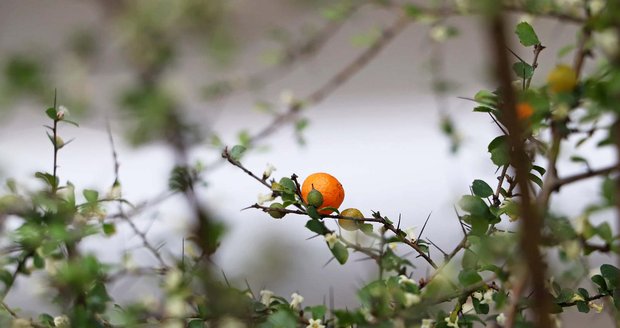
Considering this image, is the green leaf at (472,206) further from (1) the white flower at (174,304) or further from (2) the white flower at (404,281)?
(1) the white flower at (174,304)

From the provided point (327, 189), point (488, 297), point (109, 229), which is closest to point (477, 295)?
point (488, 297)

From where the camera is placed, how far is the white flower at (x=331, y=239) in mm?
445

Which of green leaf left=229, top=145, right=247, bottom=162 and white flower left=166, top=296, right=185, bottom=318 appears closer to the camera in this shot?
white flower left=166, top=296, right=185, bottom=318

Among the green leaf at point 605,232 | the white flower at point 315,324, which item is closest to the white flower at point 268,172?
the white flower at point 315,324

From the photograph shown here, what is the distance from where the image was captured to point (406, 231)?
481 millimetres

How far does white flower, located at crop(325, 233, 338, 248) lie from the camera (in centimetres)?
45

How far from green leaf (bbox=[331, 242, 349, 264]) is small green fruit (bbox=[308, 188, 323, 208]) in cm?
3

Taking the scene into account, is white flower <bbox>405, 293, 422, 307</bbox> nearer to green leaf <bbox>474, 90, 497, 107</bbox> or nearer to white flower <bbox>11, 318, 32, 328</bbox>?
green leaf <bbox>474, 90, 497, 107</bbox>

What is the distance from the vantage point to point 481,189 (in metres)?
0.48

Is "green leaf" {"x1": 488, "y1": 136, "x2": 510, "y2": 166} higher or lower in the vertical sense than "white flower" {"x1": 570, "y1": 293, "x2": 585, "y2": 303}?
higher

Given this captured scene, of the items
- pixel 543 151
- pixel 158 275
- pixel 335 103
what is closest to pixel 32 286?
pixel 158 275

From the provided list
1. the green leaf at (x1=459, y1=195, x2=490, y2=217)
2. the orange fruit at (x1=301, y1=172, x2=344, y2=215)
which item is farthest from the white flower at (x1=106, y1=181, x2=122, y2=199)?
the green leaf at (x1=459, y1=195, x2=490, y2=217)

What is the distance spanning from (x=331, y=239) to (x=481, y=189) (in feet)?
0.36

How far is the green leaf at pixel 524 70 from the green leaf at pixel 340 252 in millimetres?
162
